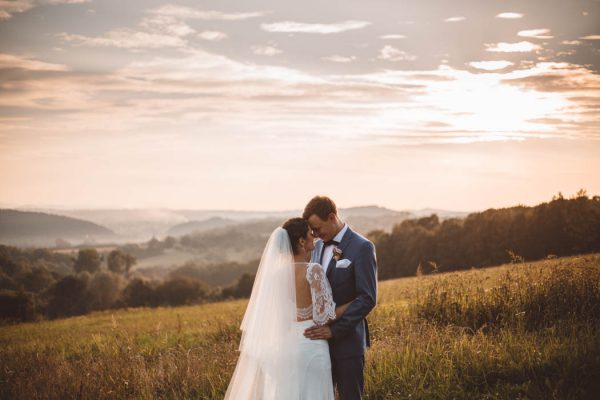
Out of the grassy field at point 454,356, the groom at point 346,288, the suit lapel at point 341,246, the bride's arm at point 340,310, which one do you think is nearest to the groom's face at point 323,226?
the groom at point 346,288

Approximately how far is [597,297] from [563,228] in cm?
3815

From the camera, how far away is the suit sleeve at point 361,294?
523cm

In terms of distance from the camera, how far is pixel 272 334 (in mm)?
5559

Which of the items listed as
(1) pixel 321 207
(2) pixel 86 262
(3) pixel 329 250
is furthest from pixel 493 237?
(2) pixel 86 262

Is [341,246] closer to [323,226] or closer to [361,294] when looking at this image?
[323,226]

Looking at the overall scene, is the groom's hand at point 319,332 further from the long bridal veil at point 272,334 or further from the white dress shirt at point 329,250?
the white dress shirt at point 329,250

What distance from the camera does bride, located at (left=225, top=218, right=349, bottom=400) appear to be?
5.32 meters

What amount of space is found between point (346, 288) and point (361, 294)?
0.71ft

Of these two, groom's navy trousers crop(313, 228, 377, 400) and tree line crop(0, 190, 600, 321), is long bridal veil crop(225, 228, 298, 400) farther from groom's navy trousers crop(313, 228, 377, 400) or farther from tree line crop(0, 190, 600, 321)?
tree line crop(0, 190, 600, 321)

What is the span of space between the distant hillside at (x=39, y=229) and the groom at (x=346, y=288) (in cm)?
9447

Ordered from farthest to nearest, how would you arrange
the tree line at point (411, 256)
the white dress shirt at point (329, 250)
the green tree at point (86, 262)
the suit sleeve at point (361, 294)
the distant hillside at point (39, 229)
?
the distant hillside at point (39, 229) < the green tree at point (86, 262) < the tree line at point (411, 256) < the white dress shirt at point (329, 250) < the suit sleeve at point (361, 294)

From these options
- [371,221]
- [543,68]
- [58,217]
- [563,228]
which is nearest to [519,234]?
[563,228]

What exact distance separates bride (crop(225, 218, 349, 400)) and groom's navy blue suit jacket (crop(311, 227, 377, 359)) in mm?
148

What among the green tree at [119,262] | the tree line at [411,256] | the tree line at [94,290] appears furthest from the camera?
the green tree at [119,262]
